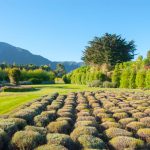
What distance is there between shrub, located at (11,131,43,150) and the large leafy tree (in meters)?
75.6

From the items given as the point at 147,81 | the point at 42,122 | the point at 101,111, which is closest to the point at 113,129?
the point at 42,122

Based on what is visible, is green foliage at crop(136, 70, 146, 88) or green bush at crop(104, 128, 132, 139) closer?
green bush at crop(104, 128, 132, 139)

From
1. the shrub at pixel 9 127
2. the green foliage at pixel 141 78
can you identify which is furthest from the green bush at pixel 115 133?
the green foliage at pixel 141 78

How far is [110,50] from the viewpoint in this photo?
285 feet

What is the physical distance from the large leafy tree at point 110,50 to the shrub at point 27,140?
7559cm

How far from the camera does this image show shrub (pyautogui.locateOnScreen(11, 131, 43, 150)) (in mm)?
10828

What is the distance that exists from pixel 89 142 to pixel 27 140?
1917mm

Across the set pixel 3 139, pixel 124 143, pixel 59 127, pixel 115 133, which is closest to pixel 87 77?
pixel 59 127

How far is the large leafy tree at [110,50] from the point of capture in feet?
286

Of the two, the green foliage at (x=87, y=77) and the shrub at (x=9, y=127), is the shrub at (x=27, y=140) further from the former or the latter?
the green foliage at (x=87, y=77)

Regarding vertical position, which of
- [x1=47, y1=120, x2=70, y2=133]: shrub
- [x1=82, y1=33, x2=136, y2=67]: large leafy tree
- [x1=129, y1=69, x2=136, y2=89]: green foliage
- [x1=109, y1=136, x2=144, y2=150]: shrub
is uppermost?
[x1=82, y1=33, x2=136, y2=67]: large leafy tree

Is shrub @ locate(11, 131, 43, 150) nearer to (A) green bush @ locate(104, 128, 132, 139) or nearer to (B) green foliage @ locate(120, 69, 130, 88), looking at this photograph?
(A) green bush @ locate(104, 128, 132, 139)

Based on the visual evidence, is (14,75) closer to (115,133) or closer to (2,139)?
(115,133)

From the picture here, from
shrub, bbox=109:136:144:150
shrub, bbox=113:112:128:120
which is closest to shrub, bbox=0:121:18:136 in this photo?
shrub, bbox=109:136:144:150
